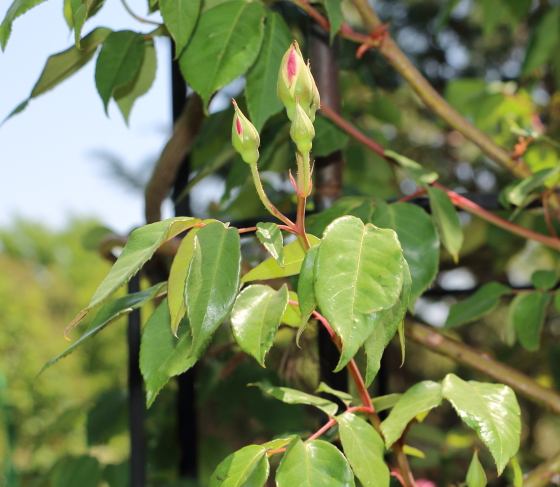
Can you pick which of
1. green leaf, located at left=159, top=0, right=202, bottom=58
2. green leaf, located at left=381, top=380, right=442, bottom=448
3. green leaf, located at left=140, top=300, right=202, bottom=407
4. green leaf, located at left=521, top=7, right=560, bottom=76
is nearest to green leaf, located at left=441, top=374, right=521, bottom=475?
green leaf, located at left=381, top=380, right=442, bottom=448

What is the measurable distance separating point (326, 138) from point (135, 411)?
26 centimetres

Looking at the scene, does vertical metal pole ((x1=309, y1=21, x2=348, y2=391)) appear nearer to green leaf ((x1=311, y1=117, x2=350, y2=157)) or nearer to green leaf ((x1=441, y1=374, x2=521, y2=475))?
green leaf ((x1=311, y1=117, x2=350, y2=157))

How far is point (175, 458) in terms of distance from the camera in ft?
2.11

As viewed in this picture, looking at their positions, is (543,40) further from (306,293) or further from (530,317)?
(306,293)

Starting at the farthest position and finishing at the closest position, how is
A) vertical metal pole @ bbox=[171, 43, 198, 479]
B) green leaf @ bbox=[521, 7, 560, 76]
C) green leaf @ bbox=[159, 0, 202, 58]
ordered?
green leaf @ bbox=[521, 7, 560, 76]
vertical metal pole @ bbox=[171, 43, 198, 479]
green leaf @ bbox=[159, 0, 202, 58]

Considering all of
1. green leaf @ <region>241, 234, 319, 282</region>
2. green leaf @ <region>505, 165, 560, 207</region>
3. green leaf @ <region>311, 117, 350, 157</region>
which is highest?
green leaf @ <region>241, 234, 319, 282</region>

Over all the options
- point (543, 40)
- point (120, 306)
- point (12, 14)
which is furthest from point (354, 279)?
point (543, 40)

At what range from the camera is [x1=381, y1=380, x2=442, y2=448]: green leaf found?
0.25m

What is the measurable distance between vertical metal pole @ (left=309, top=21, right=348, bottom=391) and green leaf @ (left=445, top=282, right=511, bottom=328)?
93 mm

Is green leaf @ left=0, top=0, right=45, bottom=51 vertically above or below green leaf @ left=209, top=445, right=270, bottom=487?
above

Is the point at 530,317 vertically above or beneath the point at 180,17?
beneath

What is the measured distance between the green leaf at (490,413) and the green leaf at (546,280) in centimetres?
19

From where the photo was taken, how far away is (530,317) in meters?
0.42

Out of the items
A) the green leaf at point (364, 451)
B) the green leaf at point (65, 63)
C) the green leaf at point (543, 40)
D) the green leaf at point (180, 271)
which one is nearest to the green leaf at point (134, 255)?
the green leaf at point (180, 271)
